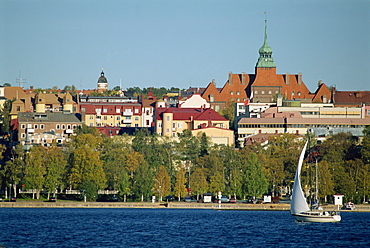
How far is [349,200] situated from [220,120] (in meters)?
60.9

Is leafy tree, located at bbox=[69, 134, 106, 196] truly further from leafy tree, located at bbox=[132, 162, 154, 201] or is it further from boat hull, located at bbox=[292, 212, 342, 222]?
boat hull, located at bbox=[292, 212, 342, 222]

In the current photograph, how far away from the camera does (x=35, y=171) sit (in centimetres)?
14125

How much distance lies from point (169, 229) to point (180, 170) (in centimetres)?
4345

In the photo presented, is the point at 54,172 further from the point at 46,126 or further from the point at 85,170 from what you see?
the point at 46,126

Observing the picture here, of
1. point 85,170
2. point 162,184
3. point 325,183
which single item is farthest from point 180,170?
point 325,183

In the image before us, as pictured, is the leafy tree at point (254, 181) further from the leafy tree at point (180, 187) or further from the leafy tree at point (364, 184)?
the leafy tree at point (364, 184)

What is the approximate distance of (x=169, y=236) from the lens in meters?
97.7

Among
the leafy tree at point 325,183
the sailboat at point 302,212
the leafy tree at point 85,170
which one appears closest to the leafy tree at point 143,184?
the leafy tree at point 85,170

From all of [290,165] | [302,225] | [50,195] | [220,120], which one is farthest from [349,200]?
[220,120]

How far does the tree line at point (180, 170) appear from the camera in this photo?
14062 cm

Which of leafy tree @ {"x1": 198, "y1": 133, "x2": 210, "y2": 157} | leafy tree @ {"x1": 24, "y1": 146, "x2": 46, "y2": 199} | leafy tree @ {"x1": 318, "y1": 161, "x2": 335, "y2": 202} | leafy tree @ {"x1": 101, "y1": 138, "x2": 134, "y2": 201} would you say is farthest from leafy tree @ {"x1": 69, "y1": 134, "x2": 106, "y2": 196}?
leafy tree @ {"x1": 318, "y1": 161, "x2": 335, "y2": 202}

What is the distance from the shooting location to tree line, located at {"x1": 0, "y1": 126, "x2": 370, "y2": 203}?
5536 inches

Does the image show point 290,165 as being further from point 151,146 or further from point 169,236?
point 169,236

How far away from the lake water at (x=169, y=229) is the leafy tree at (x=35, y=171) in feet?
28.4
